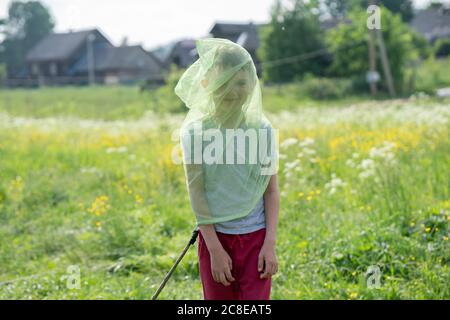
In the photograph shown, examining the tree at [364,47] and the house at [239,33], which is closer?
the tree at [364,47]

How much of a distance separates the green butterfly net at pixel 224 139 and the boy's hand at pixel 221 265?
0.13 meters

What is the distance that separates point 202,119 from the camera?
260 cm

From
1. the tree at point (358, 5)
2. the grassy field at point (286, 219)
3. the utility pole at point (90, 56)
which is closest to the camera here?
the grassy field at point (286, 219)

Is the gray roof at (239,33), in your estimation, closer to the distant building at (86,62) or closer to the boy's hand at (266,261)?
the distant building at (86,62)

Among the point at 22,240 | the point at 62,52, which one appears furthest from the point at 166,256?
the point at 62,52

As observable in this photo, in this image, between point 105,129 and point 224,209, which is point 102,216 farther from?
point 105,129

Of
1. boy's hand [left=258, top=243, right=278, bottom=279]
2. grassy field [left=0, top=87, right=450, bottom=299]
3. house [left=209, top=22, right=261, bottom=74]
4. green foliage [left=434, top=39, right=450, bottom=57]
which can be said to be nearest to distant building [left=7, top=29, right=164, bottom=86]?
house [left=209, top=22, right=261, bottom=74]

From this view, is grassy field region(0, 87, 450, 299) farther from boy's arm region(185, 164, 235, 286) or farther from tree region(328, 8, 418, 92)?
tree region(328, 8, 418, 92)

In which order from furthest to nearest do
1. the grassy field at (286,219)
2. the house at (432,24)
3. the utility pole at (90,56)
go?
the house at (432,24) → the utility pole at (90,56) → the grassy field at (286,219)

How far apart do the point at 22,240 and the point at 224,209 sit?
3755 mm

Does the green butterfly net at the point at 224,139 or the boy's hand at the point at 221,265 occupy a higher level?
the green butterfly net at the point at 224,139

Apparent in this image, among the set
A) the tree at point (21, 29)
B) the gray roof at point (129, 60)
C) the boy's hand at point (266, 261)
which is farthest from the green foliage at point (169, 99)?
the tree at point (21, 29)

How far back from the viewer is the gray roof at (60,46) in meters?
52.3

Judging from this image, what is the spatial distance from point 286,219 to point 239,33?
41402 millimetres
